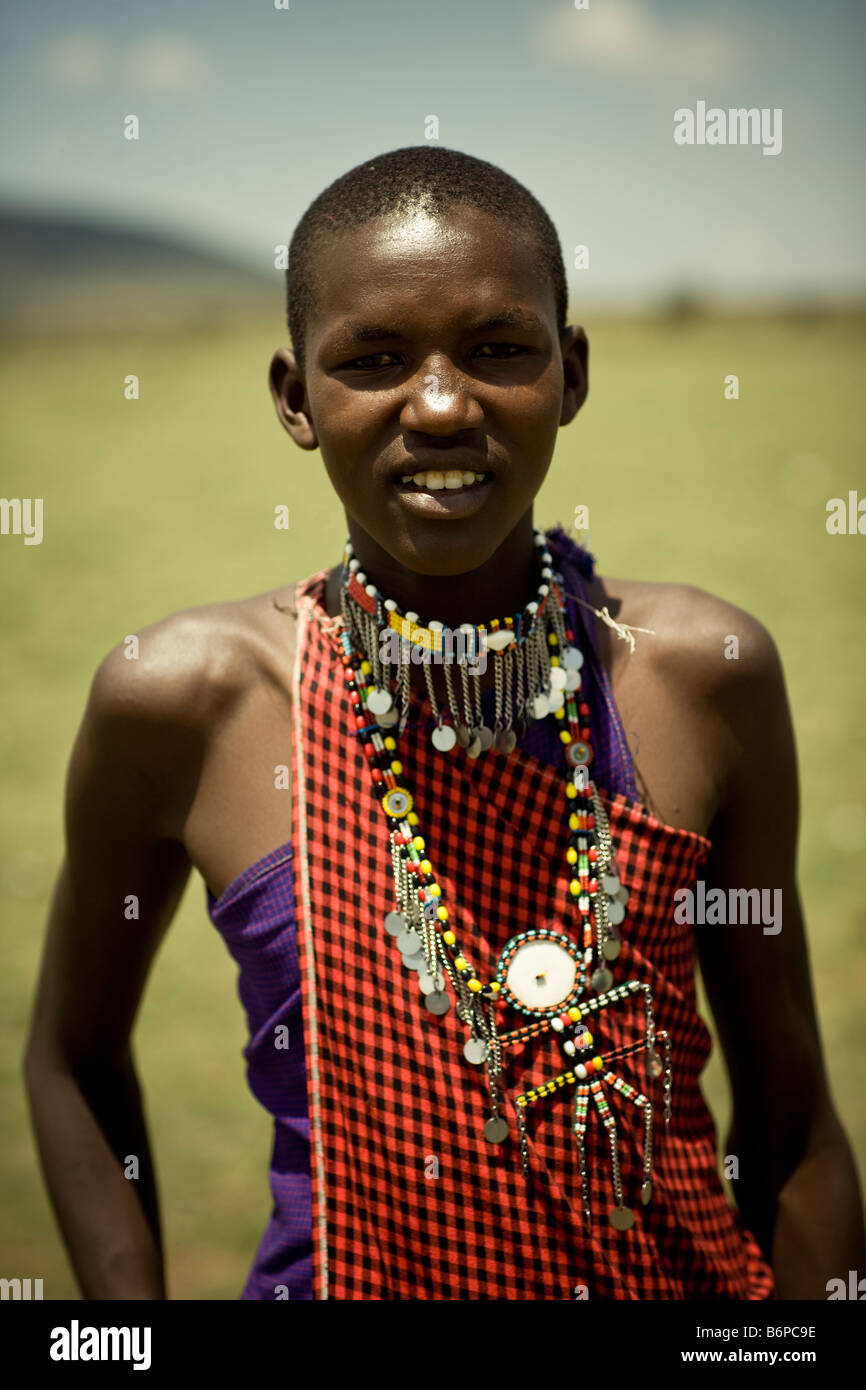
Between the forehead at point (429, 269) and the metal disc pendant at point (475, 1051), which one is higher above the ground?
the forehead at point (429, 269)

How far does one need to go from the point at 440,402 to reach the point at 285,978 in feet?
2.93

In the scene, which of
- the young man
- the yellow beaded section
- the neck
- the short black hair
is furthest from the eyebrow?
the yellow beaded section

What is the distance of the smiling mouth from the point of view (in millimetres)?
1577

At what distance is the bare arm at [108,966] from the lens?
1861 millimetres

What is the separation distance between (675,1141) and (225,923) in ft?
2.56

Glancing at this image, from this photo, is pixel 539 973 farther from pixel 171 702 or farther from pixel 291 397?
pixel 291 397

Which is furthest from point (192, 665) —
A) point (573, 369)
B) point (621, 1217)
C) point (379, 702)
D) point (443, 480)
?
point (621, 1217)

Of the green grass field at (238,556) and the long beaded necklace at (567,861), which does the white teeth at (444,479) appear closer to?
the long beaded necklace at (567,861)

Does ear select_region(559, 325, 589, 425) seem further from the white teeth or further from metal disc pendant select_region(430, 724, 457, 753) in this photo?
metal disc pendant select_region(430, 724, 457, 753)

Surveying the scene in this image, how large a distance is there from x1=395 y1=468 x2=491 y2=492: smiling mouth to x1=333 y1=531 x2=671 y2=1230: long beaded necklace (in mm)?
258

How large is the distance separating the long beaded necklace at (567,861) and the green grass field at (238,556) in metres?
0.34

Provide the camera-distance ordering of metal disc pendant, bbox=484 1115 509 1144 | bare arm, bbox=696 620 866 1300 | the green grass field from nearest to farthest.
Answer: metal disc pendant, bbox=484 1115 509 1144
bare arm, bbox=696 620 866 1300
the green grass field

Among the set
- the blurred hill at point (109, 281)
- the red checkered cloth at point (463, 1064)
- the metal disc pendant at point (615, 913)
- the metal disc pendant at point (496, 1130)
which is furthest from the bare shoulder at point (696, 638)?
the blurred hill at point (109, 281)
